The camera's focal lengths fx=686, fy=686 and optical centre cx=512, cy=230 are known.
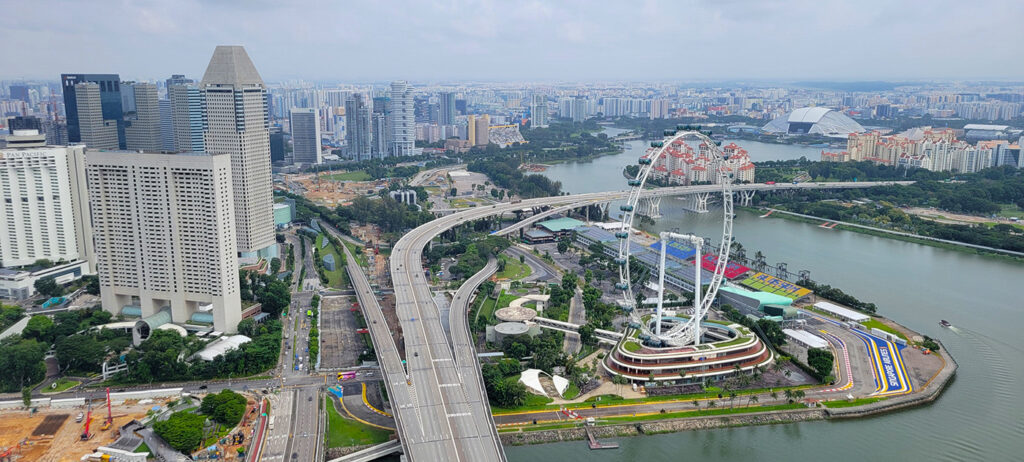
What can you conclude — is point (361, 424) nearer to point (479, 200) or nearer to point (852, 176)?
point (479, 200)

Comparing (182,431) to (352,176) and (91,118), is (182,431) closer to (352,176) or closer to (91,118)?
(91,118)

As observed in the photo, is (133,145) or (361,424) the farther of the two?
(133,145)

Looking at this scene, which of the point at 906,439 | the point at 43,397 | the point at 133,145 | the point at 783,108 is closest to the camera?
the point at 906,439

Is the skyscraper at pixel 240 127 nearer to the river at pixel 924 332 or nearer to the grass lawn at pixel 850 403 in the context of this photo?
the river at pixel 924 332

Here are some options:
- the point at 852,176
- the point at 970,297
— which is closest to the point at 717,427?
the point at 970,297

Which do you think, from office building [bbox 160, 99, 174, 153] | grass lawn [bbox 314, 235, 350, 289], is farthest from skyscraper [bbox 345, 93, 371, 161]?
grass lawn [bbox 314, 235, 350, 289]

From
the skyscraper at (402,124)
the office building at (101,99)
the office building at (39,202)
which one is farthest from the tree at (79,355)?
the skyscraper at (402,124)
